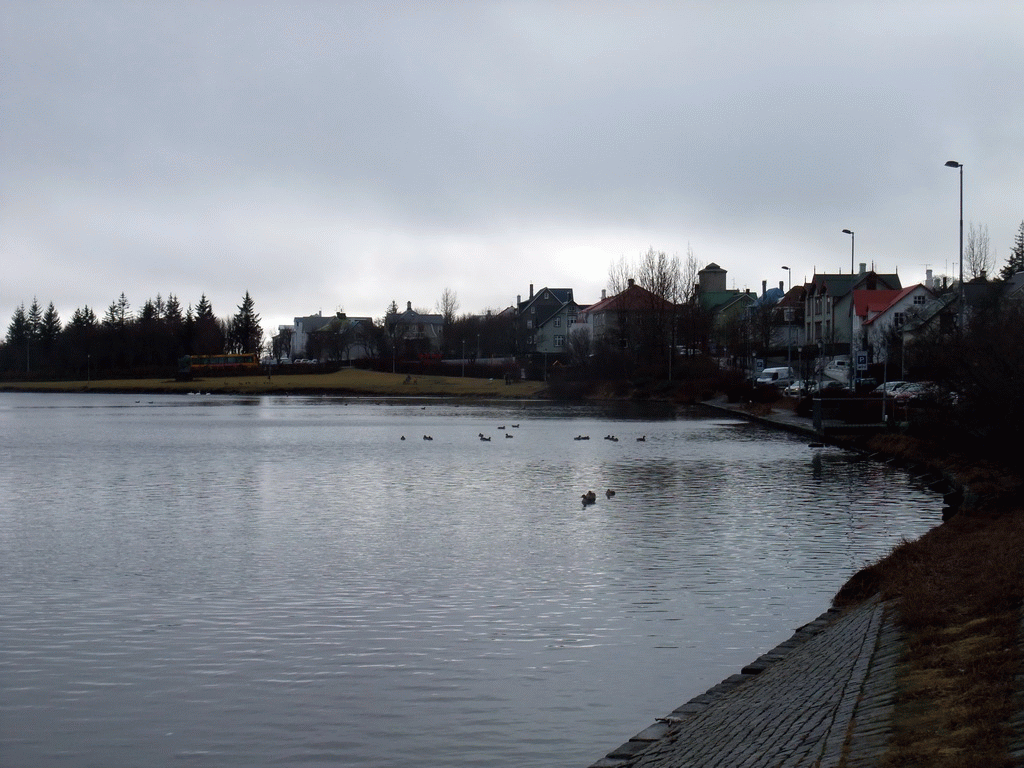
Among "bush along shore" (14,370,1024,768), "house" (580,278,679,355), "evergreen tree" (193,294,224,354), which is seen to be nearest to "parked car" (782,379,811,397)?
"house" (580,278,679,355)

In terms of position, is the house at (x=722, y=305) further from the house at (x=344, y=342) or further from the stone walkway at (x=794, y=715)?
the stone walkway at (x=794, y=715)

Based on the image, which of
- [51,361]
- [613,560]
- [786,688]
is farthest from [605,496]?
[51,361]

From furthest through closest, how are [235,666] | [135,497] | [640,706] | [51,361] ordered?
[51,361], [135,497], [235,666], [640,706]

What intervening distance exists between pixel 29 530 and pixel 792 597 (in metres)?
15.6

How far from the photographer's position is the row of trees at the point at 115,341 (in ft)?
531

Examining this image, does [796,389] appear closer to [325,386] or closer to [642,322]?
[642,322]

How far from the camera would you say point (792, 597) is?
1706cm

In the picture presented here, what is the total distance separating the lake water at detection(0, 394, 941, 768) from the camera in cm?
1111

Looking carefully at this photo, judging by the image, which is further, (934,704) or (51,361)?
(51,361)

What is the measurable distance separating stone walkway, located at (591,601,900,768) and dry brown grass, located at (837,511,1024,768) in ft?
0.72

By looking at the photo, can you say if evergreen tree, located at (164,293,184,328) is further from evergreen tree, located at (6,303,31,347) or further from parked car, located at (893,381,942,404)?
parked car, located at (893,381,942,404)

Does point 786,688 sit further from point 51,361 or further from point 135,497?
point 51,361

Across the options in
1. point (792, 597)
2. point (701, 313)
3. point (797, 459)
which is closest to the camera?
point (792, 597)

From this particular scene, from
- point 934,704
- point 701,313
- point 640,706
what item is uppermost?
point 701,313
